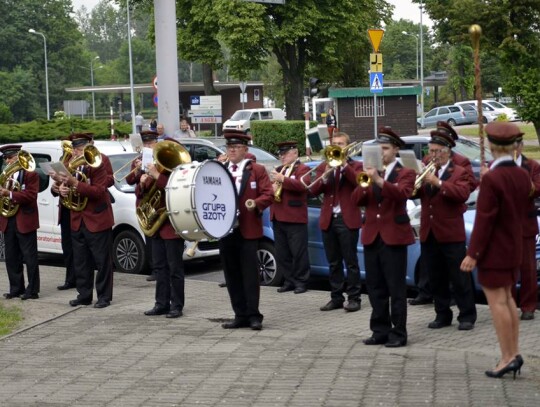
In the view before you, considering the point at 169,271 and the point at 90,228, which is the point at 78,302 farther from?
the point at 169,271

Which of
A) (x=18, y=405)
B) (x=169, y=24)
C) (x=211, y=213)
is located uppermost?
(x=169, y=24)

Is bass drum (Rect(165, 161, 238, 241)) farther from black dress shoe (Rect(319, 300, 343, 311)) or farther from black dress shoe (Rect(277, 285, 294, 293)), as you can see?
black dress shoe (Rect(277, 285, 294, 293))

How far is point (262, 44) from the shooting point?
48.1 metres

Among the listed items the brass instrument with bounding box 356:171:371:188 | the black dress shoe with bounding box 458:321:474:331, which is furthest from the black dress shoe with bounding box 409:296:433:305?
the brass instrument with bounding box 356:171:371:188

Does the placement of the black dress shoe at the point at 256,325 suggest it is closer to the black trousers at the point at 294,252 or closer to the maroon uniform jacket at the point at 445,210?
the maroon uniform jacket at the point at 445,210

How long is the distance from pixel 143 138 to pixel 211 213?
6.56ft

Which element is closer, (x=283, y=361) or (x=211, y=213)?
(x=283, y=361)

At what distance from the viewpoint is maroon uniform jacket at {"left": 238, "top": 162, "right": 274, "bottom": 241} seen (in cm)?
1046

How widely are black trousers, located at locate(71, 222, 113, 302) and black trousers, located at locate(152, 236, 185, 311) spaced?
0.86 meters

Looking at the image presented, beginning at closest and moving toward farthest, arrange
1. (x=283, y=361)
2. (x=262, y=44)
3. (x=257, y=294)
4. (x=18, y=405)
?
(x=18, y=405) → (x=283, y=361) → (x=257, y=294) → (x=262, y=44)

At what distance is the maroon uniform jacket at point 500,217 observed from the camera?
312 inches

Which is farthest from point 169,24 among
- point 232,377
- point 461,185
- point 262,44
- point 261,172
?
point 262,44

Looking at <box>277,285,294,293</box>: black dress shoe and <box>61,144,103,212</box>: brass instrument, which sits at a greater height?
<box>61,144,103,212</box>: brass instrument

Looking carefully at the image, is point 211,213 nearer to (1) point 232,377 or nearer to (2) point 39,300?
(1) point 232,377
